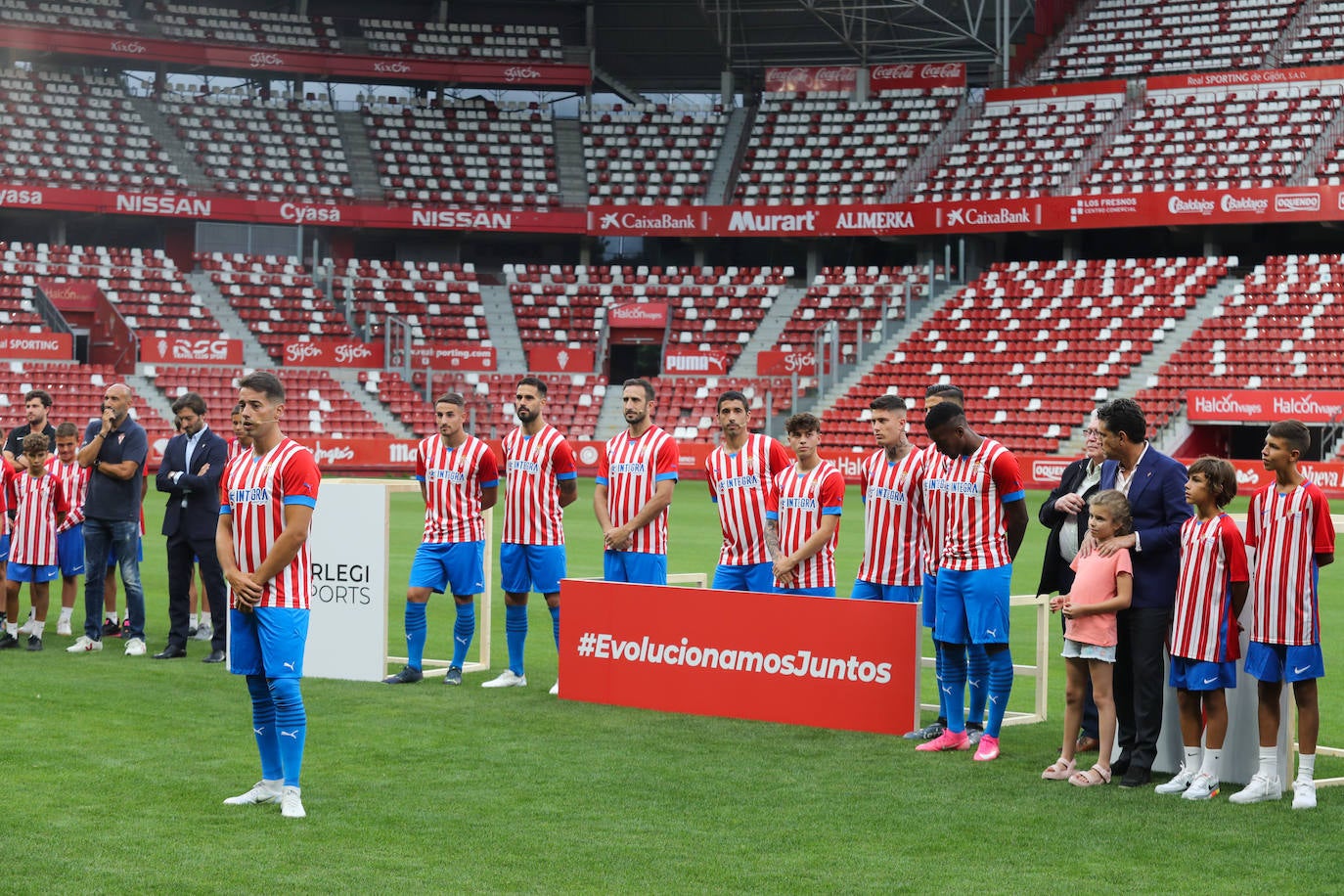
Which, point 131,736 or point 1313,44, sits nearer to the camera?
point 131,736

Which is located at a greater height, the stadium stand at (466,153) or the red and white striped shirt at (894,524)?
the stadium stand at (466,153)

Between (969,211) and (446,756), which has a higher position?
(969,211)

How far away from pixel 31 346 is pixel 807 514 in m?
29.9

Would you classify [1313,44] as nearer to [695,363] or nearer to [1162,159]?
[1162,159]

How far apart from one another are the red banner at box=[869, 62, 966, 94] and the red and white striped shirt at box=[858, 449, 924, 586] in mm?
38433

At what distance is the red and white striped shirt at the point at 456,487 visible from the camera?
10742mm

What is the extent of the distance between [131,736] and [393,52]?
41.6 m

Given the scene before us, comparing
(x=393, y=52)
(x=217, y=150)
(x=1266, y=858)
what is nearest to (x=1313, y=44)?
(x=393, y=52)

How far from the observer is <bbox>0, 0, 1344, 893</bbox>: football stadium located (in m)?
7.00

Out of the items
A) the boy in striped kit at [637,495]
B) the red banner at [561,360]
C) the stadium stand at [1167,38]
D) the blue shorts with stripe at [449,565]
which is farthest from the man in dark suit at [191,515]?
the stadium stand at [1167,38]

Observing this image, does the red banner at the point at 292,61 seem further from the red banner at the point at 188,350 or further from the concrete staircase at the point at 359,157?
the red banner at the point at 188,350

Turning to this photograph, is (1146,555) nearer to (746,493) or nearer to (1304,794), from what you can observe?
(1304,794)

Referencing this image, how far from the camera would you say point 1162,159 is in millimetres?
40219

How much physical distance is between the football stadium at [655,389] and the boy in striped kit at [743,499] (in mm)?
49
